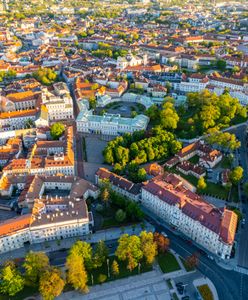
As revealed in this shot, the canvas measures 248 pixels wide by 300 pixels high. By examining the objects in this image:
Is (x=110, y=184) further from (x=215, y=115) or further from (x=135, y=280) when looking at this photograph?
(x=215, y=115)

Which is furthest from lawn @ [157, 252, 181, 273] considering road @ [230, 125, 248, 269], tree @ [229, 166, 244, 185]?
tree @ [229, 166, 244, 185]

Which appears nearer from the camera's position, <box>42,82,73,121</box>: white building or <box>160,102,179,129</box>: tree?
<box>160,102,179,129</box>: tree

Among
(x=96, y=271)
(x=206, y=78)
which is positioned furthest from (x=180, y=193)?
(x=206, y=78)

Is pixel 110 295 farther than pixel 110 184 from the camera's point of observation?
No

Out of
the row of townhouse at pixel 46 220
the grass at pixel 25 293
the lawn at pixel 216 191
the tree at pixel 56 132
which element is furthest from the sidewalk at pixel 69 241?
the tree at pixel 56 132

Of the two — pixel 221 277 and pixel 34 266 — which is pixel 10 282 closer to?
pixel 34 266

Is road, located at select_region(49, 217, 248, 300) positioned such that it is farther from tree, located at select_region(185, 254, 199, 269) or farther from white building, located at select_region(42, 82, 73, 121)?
white building, located at select_region(42, 82, 73, 121)
